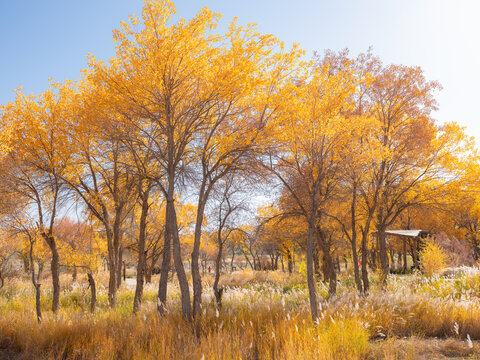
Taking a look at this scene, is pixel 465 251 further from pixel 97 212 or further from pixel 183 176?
pixel 97 212

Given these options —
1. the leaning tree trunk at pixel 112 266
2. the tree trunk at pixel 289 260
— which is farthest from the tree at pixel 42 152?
the tree trunk at pixel 289 260

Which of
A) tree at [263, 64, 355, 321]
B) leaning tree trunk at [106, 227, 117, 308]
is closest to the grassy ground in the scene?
tree at [263, 64, 355, 321]

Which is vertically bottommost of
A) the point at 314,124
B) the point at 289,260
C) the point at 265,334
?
the point at 289,260

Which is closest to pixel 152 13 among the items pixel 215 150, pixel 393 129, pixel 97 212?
pixel 215 150

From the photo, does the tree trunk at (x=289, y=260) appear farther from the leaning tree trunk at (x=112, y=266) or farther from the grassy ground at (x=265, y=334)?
the grassy ground at (x=265, y=334)

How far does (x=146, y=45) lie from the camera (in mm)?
7625

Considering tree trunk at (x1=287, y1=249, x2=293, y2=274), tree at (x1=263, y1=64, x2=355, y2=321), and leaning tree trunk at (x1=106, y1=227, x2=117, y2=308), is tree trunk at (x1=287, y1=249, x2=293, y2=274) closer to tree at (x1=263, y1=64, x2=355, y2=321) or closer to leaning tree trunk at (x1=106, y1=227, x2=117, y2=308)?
leaning tree trunk at (x1=106, y1=227, x2=117, y2=308)

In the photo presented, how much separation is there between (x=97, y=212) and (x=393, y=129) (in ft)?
40.9

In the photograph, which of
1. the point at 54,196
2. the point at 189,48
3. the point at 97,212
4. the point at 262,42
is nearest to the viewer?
the point at 189,48

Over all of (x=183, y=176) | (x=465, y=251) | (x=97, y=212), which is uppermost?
(x=183, y=176)

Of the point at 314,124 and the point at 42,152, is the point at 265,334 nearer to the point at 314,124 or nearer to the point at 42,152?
the point at 314,124

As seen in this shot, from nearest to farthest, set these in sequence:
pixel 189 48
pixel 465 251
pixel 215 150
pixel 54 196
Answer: pixel 189 48, pixel 215 150, pixel 54 196, pixel 465 251

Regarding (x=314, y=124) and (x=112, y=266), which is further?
(x=112, y=266)

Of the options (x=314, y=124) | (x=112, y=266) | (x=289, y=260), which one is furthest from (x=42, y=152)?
(x=289, y=260)
